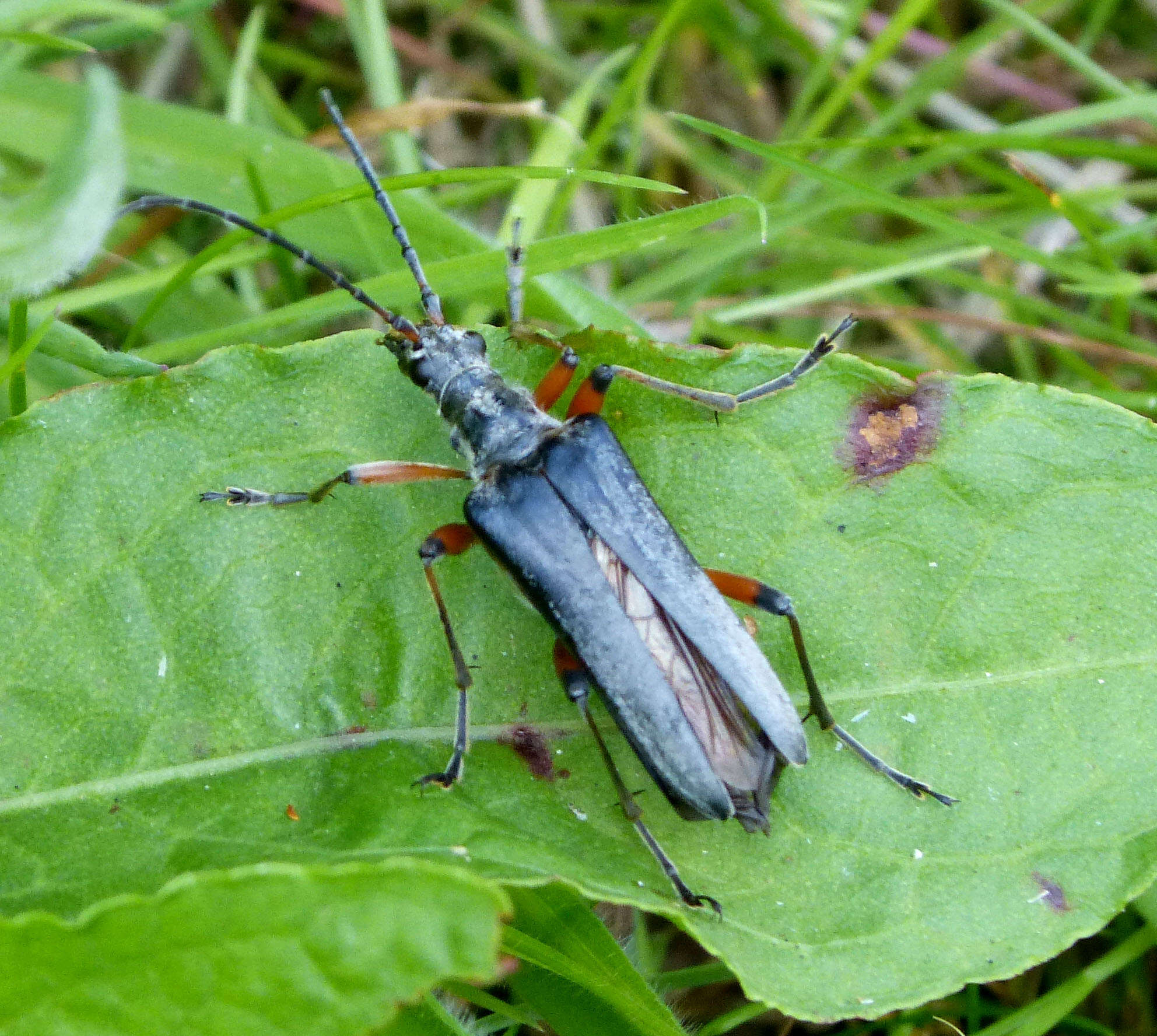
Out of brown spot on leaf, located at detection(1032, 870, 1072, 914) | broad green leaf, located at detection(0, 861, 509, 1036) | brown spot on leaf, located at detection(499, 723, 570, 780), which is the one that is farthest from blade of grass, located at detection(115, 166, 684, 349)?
broad green leaf, located at detection(0, 861, 509, 1036)

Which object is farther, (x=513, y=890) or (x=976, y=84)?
(x=976, y=84)

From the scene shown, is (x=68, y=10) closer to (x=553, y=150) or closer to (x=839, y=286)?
(x=553, y=150)

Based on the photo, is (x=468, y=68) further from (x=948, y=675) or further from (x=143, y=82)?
(x=948, y=675)

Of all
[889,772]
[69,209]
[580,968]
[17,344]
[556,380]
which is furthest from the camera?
[17,344]

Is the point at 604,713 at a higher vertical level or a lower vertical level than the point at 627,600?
lower

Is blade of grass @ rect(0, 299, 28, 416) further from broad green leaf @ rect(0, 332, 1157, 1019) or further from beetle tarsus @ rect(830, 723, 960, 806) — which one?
beetle tarsus @ rect(830, 723, 960, 806)

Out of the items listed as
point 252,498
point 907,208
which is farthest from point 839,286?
point 252,498

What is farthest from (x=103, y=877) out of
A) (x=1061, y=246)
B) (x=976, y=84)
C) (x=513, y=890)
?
(x=976, y=84)
